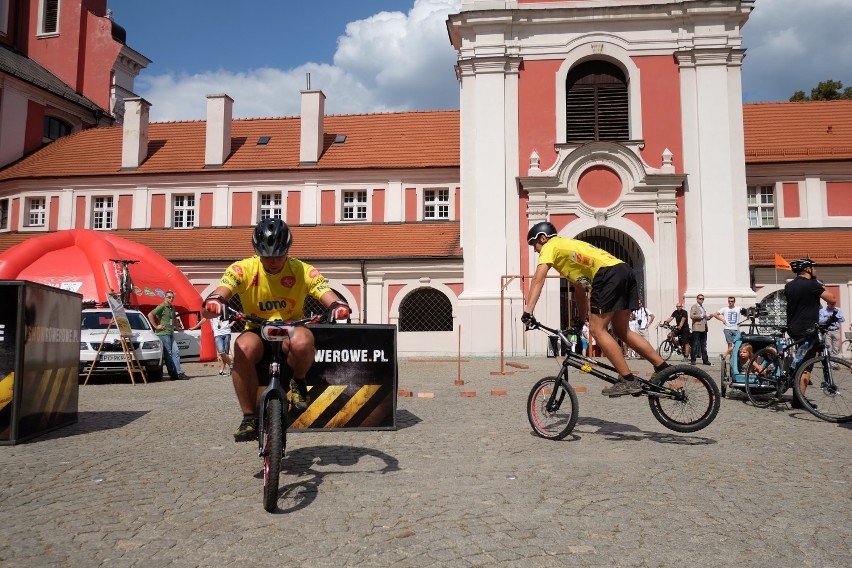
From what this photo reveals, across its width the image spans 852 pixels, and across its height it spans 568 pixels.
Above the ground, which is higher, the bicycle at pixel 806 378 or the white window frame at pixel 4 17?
the white window frame at pixel 4 17

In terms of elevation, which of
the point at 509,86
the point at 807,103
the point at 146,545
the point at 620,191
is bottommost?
the point at 146,545

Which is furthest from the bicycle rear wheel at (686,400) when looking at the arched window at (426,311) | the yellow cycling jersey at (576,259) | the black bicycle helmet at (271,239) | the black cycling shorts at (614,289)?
the arched window at (426,311)

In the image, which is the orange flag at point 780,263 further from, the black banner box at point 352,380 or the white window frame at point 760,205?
the black banner box at point 352,380

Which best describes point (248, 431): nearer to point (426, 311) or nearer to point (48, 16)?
point (426, 311)

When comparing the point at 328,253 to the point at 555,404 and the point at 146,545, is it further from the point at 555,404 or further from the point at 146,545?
the point at 146,545

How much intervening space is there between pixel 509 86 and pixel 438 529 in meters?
22.3

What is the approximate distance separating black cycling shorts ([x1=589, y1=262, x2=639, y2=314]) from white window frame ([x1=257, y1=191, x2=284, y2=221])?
86.5 feet

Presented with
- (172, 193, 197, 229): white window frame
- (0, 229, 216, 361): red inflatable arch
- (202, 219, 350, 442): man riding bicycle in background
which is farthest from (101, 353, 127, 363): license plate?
(172, 193, 197, 229): white window frame

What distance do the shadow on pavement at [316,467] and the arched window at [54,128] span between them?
39053mm

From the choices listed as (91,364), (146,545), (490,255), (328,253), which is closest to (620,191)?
(490,255)

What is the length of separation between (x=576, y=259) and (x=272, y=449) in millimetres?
3886

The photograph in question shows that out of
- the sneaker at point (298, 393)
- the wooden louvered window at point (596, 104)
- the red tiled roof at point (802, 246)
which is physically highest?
the wooden louvered window at point (596, 104)

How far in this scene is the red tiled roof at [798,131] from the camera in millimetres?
29203

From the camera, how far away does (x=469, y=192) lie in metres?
24.5
